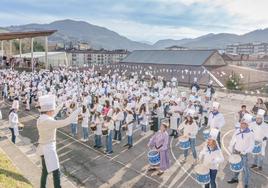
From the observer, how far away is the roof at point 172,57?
1940 inches

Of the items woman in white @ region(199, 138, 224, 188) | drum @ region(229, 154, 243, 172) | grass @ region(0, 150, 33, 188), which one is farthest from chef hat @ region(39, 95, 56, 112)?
drum @ region(229, 154, 243, 172)

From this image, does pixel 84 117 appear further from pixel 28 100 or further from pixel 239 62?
pixel 239 62

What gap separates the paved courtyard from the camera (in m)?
11.3

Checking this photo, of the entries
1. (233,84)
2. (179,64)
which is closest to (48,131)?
(233,84)

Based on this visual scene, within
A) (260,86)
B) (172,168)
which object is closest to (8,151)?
(172,168)

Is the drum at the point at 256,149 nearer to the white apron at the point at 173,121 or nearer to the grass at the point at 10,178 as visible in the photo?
the white apron at the point at 173,121

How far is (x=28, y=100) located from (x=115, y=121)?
40.6ft

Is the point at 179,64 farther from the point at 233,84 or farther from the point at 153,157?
the point at 153,157

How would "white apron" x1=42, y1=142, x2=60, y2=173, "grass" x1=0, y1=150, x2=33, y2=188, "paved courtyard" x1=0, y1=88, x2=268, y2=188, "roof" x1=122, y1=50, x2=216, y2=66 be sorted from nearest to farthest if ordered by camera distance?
"white apron" x1=42, y1=142, x2=60, y2=173 < "grass" x1=0, y1=150, x2=33, y2=188 < "paved courtyard" x1=0, y1=88, x2=268, y2=188 < "roof" x1=122, y1=50, x2=216, y2=66

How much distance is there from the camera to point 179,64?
49.7m

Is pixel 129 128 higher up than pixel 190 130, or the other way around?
pixel 190 130

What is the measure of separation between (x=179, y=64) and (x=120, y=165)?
38071mm

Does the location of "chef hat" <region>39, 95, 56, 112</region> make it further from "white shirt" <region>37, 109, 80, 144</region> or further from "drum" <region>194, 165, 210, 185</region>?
"drum" <region>194, 165, 210, 185</region>

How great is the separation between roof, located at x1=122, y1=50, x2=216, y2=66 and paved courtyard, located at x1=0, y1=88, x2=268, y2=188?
31.7m
